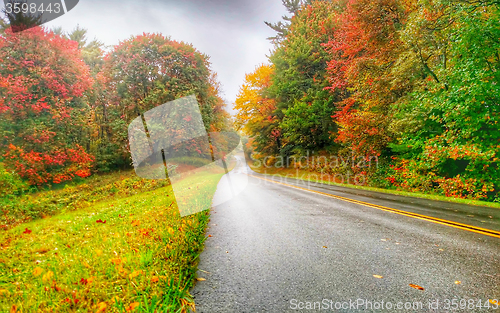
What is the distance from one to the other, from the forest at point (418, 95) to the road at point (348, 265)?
15.7 ft

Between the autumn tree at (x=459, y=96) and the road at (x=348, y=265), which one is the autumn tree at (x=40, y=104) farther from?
the autumn tree at (x=459, y=96)

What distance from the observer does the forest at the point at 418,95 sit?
25.1 ft

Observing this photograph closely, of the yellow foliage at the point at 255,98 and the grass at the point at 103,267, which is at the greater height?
the yellow foliage at the point at 255,98

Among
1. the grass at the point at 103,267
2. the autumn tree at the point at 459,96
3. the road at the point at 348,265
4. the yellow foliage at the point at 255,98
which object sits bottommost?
the road at the point at 348,265

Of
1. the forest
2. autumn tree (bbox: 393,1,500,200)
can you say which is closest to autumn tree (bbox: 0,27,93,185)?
the forest

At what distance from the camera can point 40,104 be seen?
485 inches

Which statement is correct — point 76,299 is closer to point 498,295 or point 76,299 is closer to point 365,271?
point 365,271

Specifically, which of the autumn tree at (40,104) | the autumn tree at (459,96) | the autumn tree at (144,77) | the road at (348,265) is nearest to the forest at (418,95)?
the autumn tree at (459,96)

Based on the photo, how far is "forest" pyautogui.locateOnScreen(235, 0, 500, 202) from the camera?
25.1 feet

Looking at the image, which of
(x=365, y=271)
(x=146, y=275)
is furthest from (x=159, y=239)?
(x=365, y=271)

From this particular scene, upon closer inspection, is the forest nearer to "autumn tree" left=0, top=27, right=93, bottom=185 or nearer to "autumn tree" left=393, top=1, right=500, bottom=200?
"autumn tree" left=393, top=1, right=500, bottom=200

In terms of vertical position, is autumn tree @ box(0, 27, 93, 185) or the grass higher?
autumn tree @ box(0, 27, 93, 185)

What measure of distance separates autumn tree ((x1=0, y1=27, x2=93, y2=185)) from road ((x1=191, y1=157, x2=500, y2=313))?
43.0ft

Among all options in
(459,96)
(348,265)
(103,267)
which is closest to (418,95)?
(459,96)
